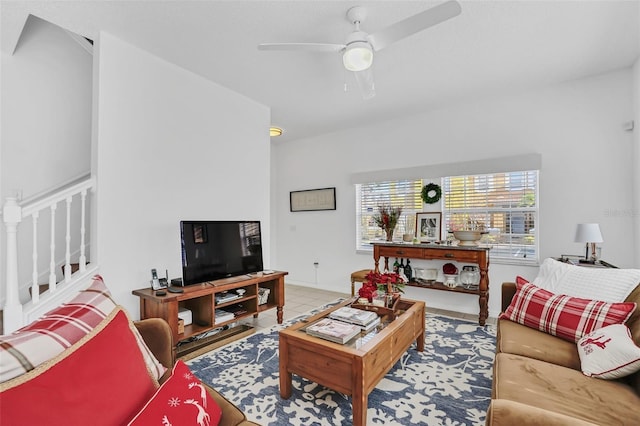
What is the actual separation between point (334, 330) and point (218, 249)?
5.06ft

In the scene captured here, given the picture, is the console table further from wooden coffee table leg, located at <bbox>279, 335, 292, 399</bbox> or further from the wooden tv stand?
wooden coffee table leg, located at <bbox>279, 335, 292, 399</bbox>

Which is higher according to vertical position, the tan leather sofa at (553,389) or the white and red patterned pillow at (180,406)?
the white and red patterned pillow at (180,406)

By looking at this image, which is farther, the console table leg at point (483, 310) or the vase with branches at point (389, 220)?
the vase with branches at point (389, 220)

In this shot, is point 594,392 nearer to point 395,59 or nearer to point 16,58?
point 395,59

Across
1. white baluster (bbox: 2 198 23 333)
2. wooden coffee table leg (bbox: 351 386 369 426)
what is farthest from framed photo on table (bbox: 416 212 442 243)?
white baluster (bbox: 2 198 23 333)

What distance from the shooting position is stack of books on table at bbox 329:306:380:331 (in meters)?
2.06

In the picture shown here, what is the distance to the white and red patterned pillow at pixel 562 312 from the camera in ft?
5.47

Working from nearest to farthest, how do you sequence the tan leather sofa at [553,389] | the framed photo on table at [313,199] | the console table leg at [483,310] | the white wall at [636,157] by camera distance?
the tan leather sofa at [553,389]
the white wall at [636,157]
the console table leg at [483,310]
the framed photo on table at [313,199]

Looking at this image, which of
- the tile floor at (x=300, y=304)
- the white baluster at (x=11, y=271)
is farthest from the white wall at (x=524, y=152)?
the white baluster at (x=11, y=271)

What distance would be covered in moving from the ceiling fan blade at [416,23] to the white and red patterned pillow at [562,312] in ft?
6.00

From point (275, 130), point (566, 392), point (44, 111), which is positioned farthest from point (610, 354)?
point (44, 111)

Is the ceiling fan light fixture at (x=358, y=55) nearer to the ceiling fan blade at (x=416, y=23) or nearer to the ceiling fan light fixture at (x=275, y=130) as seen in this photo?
the ceiling fan blade at (x=416, y=23)

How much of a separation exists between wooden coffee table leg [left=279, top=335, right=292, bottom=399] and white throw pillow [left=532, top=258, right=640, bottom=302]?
1863 mm

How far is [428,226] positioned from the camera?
13.3 feet
